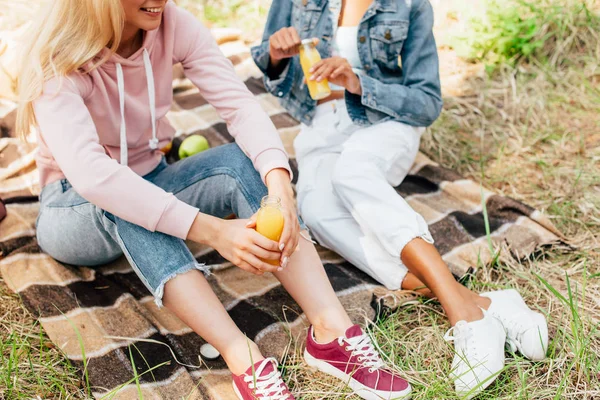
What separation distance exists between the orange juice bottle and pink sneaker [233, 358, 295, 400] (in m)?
0.41

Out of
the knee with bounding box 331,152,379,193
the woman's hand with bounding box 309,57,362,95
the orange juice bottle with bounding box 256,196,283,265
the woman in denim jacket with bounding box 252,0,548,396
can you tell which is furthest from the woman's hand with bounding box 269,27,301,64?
the orange juice bottle with bounding box 256,196,283,265

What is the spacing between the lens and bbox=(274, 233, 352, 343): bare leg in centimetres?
196

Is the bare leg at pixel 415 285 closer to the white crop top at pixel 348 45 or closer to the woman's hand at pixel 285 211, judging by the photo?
the woman's hand at pixel 285 211

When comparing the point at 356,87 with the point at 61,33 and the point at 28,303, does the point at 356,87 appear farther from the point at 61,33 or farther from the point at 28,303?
the point at 28,303

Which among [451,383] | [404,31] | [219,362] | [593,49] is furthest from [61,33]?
[593,49]

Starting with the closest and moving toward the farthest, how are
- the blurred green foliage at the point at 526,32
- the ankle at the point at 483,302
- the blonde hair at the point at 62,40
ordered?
1. the blonde hair at the point at 62,40
2. the ankle at the point at 483,302
3. the blurred green foliage at the point at 526,32

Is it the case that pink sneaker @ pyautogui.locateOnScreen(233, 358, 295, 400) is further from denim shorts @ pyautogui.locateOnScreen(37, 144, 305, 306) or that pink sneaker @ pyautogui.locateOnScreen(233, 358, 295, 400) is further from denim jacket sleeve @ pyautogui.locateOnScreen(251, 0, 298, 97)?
denim jacket sleeve @ pyautogui.locateOnScreen(251, 0, 298, 97)

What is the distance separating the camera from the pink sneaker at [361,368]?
1.88 m

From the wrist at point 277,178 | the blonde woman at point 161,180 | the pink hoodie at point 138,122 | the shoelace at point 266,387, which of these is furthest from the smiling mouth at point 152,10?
the shoelace at point 266,387

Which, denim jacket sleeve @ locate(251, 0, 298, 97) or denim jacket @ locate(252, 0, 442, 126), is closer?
denim jacket @ locate(252, 0, 442, 126)

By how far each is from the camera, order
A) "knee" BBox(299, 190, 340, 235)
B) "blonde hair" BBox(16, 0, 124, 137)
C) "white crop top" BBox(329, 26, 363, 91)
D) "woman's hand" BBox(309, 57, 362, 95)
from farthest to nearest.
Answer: "white crop top" BBox(329, 26, 363, 91) < "knee" BBox(299, 190, 340, 235) < "woman's hand" BBox(309, 57, 362, 95) < "blonde hair" BBox(16, 0, 124, 137)

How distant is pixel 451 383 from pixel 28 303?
1.60 meters

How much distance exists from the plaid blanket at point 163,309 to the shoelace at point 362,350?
0.93 feet

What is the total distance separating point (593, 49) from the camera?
13.4 feet
